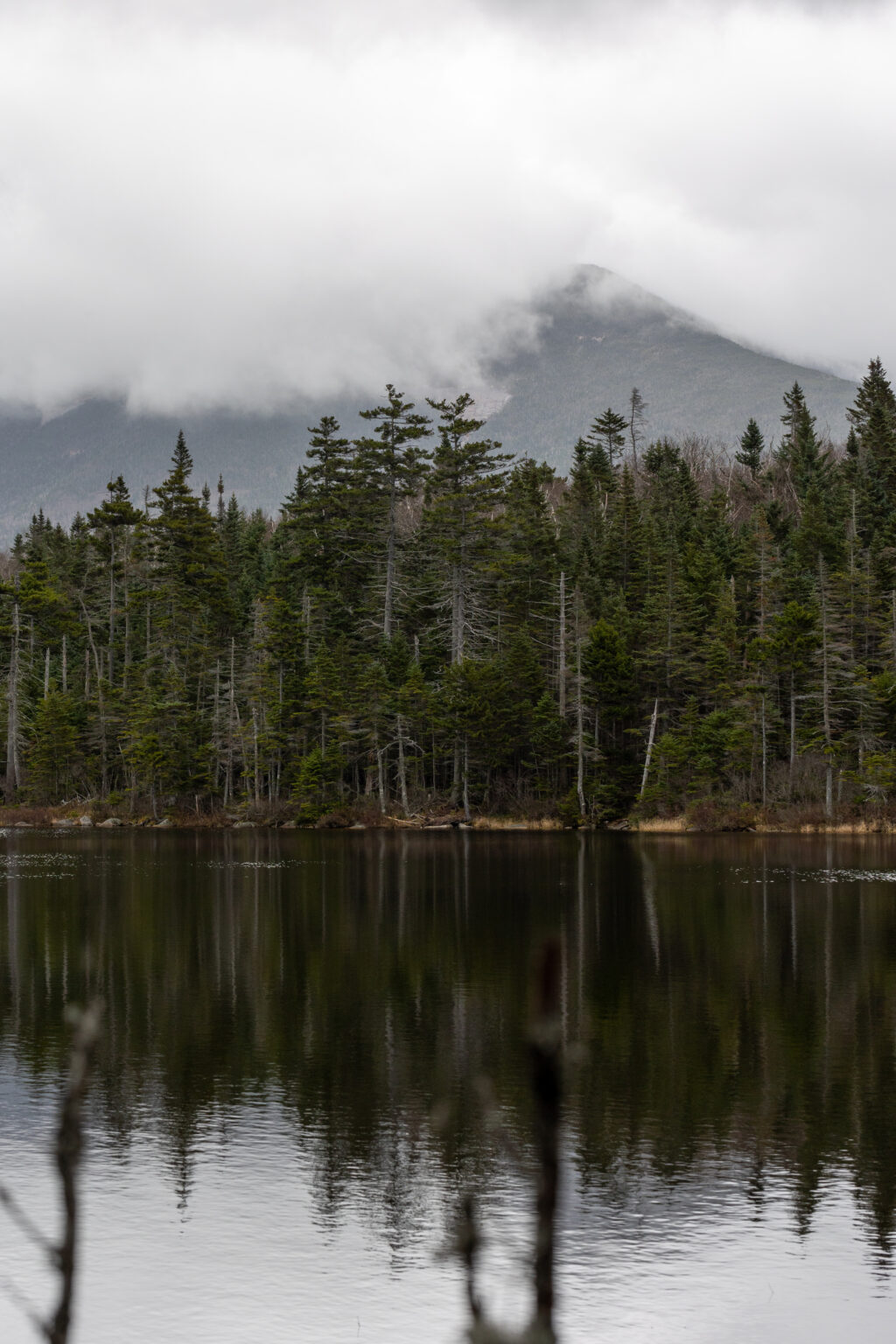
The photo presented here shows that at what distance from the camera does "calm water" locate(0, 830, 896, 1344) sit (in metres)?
11.8

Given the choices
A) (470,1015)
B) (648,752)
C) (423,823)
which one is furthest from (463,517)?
(470,1015)

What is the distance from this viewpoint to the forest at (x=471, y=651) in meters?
85.3

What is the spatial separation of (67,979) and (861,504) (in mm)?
87760

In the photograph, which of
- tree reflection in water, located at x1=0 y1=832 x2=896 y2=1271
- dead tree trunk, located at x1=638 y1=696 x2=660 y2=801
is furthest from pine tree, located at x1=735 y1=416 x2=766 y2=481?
tree reflection in water, located at x1=0 y1=832 x2=896 y2=1271

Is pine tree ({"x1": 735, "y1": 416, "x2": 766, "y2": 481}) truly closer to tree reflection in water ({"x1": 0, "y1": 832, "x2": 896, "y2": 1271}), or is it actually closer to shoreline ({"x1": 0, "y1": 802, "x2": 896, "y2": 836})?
shoreline ({"x1": 0, "y1": 802, "x2": 896, "y2": 836})

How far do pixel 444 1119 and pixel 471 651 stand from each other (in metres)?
98.1

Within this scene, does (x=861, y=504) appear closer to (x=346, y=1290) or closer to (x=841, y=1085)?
(x=841, y=1085)

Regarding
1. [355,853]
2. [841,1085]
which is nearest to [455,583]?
[355,853]

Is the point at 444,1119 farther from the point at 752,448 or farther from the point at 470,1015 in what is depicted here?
the point at 752,448

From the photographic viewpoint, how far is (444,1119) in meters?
3.67

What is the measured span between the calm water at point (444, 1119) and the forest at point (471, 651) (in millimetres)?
47190

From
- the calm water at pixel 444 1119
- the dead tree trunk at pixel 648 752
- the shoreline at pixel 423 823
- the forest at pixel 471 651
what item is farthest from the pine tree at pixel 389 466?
the calm water at pixel 444 1119

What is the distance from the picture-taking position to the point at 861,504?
10300cm

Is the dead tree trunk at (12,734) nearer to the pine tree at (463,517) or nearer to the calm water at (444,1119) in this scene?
the pine tree at (463,517)
